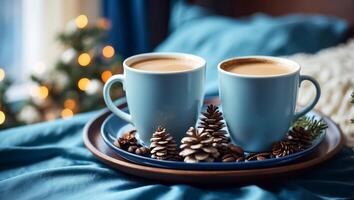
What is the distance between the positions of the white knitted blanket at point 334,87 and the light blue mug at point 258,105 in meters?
0.17

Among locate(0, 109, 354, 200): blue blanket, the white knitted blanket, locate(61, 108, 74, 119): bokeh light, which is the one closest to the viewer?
locate(0, 109, 354, 200): blue blanket

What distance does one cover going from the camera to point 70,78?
1.67 meters

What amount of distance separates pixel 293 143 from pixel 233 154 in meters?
0.10

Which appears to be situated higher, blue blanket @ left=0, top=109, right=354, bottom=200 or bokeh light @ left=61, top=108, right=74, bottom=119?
blue blanket @ left=0, top=109, right=354, bottom=200

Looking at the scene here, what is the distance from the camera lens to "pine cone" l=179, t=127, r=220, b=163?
2.23 feet

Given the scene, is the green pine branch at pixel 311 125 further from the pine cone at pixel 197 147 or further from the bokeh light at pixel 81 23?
the bokeh light at pixel 81 23

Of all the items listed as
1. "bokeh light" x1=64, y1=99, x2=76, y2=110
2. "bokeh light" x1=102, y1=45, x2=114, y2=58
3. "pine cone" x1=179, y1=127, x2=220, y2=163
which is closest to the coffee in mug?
"pine cone" x1=179, y1=127, x2=220, y2=163

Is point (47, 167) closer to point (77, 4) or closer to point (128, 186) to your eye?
point (128, 186)

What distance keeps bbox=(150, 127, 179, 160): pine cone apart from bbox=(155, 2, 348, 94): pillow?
632 millimetres

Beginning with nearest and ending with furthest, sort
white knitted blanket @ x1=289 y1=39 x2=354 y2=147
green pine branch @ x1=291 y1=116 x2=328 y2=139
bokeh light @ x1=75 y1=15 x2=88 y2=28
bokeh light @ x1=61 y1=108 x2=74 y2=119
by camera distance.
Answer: green pine branch @ x1=291 y1=116 x2=328 y2=139, white knitted blanket @ x1=289 y1=39 x2=354 y2=147, bokeh light @ x1=61 y1=108 x2=74 y2=119, bokeh light @ x1=75 y1=15 x2=88 y2=28

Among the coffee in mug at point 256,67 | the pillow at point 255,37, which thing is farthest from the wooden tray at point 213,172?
the pillow at point 255,37

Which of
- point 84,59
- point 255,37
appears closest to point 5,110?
point 84,59

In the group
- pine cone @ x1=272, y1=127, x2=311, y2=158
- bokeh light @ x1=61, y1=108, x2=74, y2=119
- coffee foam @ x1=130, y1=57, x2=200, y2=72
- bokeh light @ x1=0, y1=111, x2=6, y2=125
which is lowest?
bokeh light @ x1=61, y1=108, x2=74, y2=119

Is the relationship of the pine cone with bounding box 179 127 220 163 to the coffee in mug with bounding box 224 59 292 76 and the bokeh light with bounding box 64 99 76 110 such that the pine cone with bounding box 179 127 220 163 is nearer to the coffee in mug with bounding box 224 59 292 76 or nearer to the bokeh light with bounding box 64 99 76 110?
the coffee in mug with bounding box 224 59 292 76
